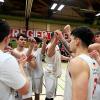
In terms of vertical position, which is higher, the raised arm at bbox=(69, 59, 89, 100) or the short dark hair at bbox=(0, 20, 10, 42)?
the short dark hair at bbox=(0, 20, 10, 42)

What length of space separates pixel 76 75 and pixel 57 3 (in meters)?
11.9

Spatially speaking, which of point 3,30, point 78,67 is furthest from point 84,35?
point 3,30

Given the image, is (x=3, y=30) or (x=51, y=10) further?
(x=51, y=10)

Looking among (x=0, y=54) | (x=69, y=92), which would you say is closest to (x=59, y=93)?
(x=69, y=92)

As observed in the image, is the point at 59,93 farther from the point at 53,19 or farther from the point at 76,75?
the point at 53,19

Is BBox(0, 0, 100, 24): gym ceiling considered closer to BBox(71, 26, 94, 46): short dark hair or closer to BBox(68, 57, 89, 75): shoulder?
BBox(71, 26, 94, 46): short dark hair

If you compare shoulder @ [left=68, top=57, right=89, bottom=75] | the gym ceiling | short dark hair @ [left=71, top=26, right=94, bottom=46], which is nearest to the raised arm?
shoulder @ [left=68, top=57, right=89, bottom=75]

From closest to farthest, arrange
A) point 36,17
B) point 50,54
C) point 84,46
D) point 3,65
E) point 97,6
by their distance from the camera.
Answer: point 3,65 → point 84,46 → point 50,54 → point 97,6 → point 36,17

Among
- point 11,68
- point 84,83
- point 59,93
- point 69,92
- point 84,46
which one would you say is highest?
point 84,46

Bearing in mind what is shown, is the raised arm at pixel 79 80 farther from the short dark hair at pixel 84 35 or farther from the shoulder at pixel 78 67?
the short dark hair at pixel 84 35

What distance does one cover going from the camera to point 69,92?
2314mm

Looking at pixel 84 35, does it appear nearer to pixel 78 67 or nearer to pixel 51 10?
pixel 78 67

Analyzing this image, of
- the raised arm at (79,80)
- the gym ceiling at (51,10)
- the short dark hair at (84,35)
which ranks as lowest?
the raised arm at (79,80)

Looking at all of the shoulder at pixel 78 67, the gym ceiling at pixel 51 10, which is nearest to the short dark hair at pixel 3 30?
the shoulder at pixel 78 67
